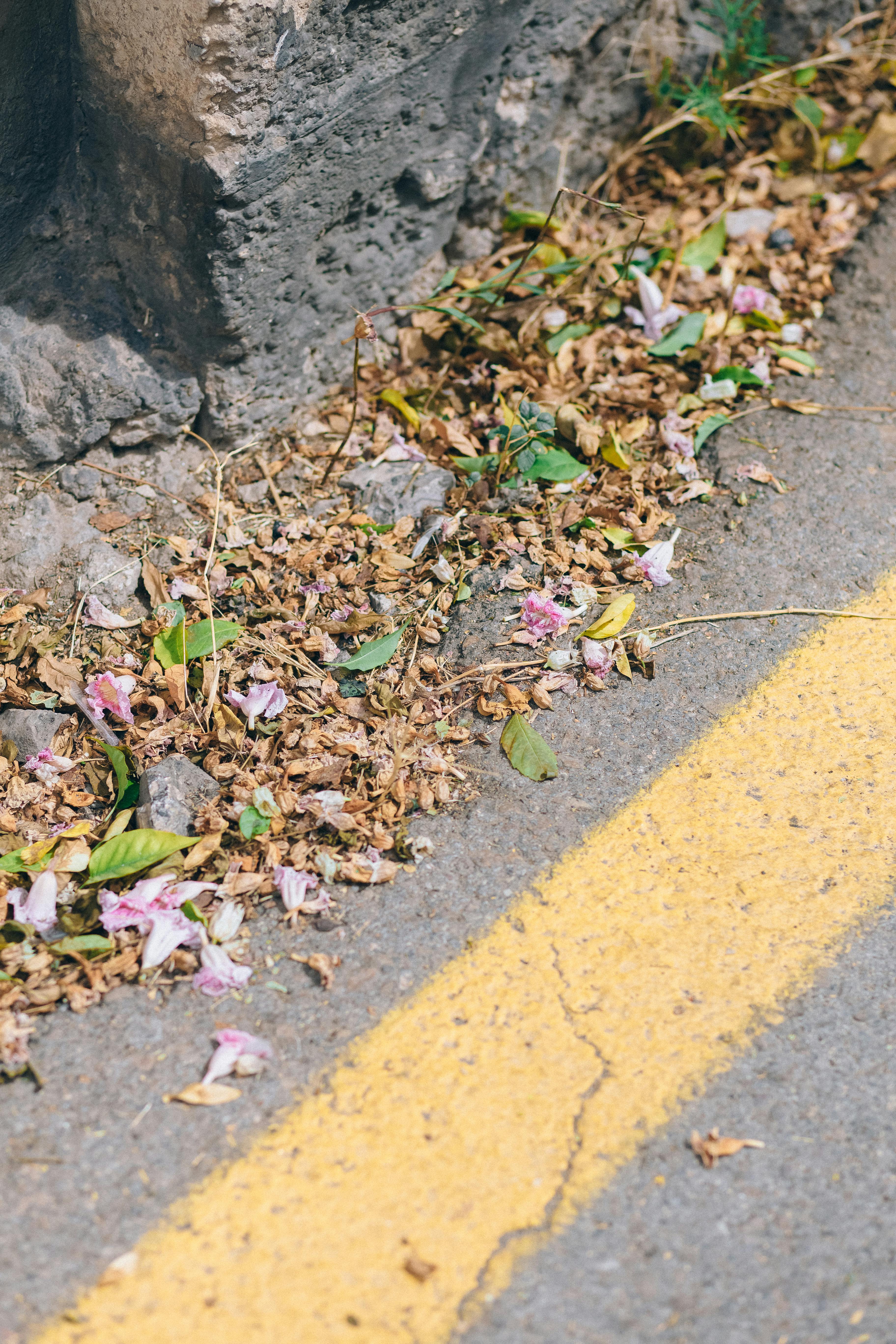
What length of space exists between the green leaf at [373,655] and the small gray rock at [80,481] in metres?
0.82

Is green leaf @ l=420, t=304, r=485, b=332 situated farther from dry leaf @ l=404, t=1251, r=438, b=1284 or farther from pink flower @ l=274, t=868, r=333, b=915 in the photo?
dry leaf @ l=404, t=1251, r=438, b=1284

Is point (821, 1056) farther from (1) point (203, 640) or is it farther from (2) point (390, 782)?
(1) point (203, 640)

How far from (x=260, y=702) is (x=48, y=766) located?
17.8 inches

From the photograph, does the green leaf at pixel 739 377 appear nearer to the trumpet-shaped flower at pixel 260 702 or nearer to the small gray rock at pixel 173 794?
the trumpet-shaped flower at pixel 260 702

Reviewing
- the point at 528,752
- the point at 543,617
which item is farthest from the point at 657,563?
the point at 528,752

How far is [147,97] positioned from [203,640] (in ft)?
3.90

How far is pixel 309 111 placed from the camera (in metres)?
2.16

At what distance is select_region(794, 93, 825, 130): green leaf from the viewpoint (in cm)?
321

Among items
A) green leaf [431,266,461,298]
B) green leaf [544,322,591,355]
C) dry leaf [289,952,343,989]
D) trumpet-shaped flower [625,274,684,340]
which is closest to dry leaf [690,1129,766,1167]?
dry leaf [289,952,343,989]

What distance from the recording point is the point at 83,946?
1.66 metres

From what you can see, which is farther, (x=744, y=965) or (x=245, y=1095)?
(x=744, y=965)

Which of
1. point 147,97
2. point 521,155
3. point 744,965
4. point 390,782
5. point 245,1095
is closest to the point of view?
point 245,1095

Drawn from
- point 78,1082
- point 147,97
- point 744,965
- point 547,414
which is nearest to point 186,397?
point 147,97

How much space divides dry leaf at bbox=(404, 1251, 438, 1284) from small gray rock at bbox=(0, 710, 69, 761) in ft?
4.07
